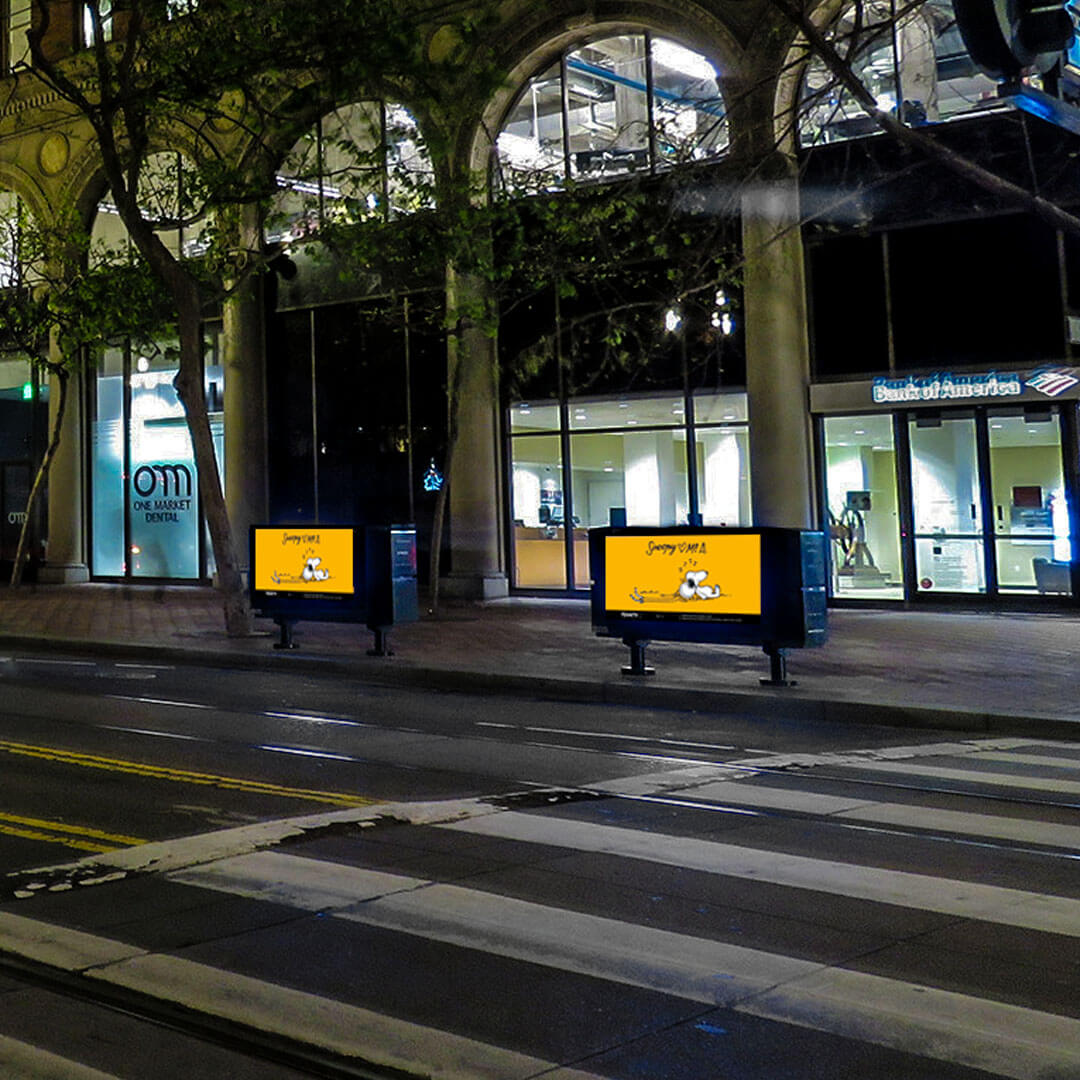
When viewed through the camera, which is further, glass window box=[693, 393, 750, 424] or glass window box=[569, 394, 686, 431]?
glass window box=[569, 394, 686, 431]

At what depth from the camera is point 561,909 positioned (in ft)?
19.5

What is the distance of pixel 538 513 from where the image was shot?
25703 millimetres

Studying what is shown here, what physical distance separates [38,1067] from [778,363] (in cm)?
1925

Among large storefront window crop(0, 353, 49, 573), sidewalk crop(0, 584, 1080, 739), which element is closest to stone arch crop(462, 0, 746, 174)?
sidewalk crop(0, 584, 1080, 739)

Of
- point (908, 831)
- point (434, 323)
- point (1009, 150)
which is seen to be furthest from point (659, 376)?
point (908, 831)

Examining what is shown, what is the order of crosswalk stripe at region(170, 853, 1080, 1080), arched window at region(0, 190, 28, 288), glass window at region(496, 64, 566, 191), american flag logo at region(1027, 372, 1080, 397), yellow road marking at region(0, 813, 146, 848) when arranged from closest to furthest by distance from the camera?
crosswalk stripe at region(170, 853, 1080, 1080) → yellow road marking at region(0, 813, 146, 848) → american flag logo at region(1027, 372, 1080, 397) → glass window at region(496, 64, 566, 191) → arched window at region(0, 190, 28, 288)

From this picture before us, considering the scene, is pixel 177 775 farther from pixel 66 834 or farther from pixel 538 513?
pixel 538 513

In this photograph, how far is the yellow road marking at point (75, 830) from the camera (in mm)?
7324

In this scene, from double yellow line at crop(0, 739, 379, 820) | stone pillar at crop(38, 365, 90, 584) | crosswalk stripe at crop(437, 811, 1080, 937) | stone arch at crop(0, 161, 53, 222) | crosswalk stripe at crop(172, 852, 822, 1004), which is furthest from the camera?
stone pillar at crop(38, 365, 90, 584)

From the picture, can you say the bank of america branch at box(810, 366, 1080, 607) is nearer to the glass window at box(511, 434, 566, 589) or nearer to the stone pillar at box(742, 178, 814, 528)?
the stone pillar at box(742, 178, 814, 528)

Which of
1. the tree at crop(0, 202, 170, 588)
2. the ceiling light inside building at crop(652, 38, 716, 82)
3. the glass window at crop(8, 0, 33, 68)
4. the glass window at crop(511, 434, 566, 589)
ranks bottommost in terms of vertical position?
the glass window at crop(511, 434, 566, 589)

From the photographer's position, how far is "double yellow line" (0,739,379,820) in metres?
8.58

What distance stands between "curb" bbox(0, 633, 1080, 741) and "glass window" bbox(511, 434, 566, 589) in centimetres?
850

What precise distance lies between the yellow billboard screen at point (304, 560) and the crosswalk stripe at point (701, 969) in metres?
10.7
